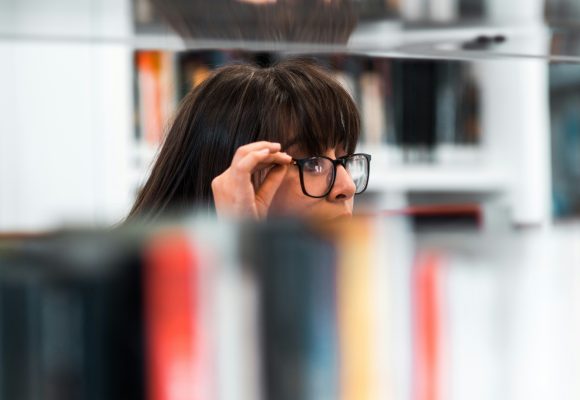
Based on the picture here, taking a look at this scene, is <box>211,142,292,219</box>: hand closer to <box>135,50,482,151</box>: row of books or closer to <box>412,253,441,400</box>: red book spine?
<box>412,253,441,400</box>: red book spine

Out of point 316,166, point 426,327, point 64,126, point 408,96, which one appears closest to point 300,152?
point 316,166

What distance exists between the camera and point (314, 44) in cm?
100

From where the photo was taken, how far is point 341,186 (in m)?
1.12

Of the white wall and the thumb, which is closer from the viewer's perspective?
the thumb

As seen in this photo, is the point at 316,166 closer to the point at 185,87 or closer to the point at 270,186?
the point at 270,186

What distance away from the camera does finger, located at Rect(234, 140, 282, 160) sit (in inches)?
40.7

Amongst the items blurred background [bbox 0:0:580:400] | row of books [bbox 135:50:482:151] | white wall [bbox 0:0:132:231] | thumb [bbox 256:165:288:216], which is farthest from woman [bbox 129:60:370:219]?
row of books [bbox 135:50:482:151]

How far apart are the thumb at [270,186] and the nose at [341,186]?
0.26 feet

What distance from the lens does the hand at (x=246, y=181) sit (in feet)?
3.39

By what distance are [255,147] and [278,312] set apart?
67cm

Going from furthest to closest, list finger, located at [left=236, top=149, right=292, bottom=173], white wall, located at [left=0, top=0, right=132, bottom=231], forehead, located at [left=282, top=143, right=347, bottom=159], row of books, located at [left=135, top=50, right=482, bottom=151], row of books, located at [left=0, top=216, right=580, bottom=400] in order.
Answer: row of books, located at [left=135, top=50, right=482, bottom=151] → white wall, located at [left=0, top=0, right=132, bottom=231] → forehead, located at [left=282, top=143, right=347, bottom=159] → finger, located at [left=236, top=149, right=292, bottom=173] → row of books, located at [left=0, top=216, right=580, bottom=400]

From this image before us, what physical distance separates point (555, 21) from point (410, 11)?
1111mm

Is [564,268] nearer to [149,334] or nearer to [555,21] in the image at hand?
[149,334]

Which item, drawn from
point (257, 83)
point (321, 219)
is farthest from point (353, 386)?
point (257, 83)
